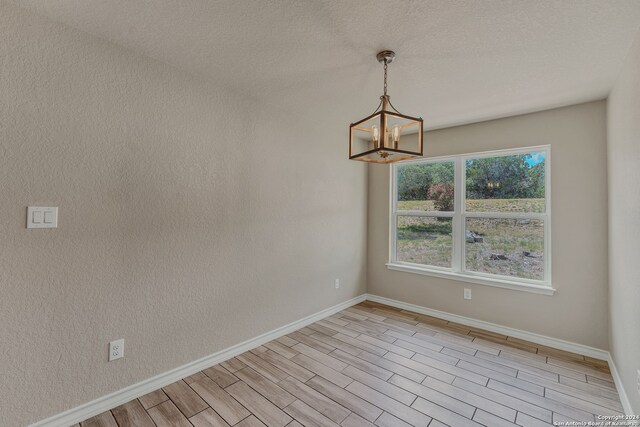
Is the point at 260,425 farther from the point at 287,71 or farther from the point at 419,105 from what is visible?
the point at 419,105

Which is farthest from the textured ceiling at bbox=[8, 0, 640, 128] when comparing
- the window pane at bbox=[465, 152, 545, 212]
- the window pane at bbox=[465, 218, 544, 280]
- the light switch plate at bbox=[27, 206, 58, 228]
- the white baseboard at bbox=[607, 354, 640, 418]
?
the white baseboard at bbox=[607, 354, 640, 418]

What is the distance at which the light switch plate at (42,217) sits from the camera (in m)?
1.66

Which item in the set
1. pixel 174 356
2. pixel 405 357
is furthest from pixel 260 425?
pixel 405 357

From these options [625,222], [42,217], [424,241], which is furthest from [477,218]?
[42,217]

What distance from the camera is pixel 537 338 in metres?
2.99

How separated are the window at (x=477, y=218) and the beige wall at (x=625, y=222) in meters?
0.56

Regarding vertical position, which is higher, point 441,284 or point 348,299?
point 441,284

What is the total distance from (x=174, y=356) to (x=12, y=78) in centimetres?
204

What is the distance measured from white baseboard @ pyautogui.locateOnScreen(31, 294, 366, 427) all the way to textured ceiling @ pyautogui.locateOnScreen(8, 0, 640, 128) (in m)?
2.34

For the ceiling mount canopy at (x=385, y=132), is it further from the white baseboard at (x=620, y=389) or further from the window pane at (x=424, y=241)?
the white baseboard at (x=620, y=389)

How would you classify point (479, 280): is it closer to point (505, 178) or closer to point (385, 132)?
point (505, 178)

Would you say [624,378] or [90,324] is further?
[624,378]

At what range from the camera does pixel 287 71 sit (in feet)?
7.55

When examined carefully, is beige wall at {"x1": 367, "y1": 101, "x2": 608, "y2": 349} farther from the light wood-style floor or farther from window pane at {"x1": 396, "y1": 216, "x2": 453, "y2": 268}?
window pane at {"x1": 396, "y1": 216, "x2": 453, "y2": 268}
